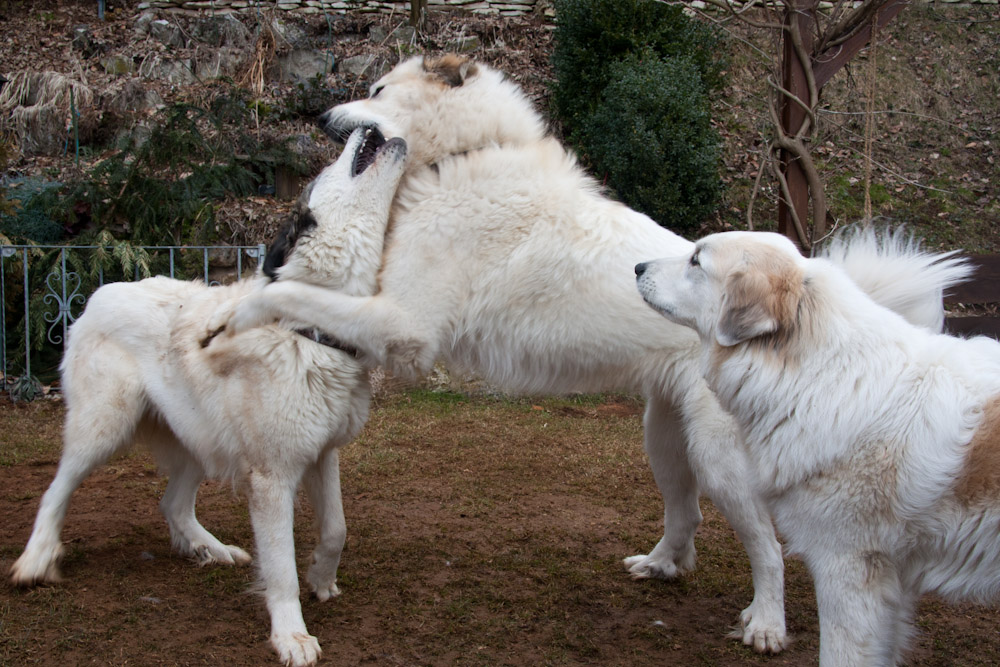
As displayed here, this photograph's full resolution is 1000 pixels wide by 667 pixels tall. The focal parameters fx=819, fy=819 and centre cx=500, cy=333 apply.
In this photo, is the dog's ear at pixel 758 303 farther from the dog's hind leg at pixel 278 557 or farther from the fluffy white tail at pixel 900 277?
the dog's hind leg at pixel 278 557

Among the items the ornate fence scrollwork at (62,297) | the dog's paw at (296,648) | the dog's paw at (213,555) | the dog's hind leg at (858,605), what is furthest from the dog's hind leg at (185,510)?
the ornate fence scrollwork at (62,297)

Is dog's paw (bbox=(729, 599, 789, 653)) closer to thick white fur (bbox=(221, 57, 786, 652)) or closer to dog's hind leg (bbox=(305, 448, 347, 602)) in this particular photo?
thick white fur (bbox=(221, 57, 786, 652))

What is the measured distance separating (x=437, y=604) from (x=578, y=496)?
175cm

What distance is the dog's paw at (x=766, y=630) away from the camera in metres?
3.20

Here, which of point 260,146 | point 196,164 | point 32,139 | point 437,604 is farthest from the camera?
point 32,139

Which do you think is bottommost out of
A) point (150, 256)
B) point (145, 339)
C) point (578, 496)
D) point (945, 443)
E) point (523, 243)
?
point (578, 496)

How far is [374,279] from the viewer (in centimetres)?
334

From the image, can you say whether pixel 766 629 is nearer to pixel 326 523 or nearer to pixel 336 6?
pixel 326 523

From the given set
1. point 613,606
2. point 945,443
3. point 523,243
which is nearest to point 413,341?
point 523,243

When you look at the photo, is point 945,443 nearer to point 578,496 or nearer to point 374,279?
point 374,279

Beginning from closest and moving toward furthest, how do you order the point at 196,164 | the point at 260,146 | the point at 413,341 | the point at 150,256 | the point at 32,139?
the point at 413,341 < the point at 150,256 < the point at 196,164 < the point at 260,146 < the point at 32,139

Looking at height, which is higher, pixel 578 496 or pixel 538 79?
pixel 538 79

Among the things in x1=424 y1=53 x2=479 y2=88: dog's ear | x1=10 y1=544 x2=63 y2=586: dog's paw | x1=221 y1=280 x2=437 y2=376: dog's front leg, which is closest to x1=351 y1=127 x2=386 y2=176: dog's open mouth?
x1=424 y1=53 x2=479 y2=88: dog's ear

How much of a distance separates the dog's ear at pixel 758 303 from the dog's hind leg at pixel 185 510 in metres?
2.60
